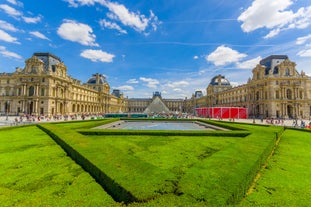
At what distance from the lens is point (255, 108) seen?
60.1 meters

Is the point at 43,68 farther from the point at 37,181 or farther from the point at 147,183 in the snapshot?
the point at 147,183

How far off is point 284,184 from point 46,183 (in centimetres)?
876

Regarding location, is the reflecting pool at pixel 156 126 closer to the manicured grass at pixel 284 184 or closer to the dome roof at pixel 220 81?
the manicured grass at pixel 284 184

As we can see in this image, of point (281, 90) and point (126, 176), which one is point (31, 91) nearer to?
point (126, 176)

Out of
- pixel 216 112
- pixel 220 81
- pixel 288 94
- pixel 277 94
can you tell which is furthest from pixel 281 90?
pixel 220 81

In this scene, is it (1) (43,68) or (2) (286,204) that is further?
(1) (43,68)

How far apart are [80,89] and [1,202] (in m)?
72.0

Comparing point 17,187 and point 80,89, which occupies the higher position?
point 80,89

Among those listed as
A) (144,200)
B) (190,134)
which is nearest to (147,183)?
(144,200)

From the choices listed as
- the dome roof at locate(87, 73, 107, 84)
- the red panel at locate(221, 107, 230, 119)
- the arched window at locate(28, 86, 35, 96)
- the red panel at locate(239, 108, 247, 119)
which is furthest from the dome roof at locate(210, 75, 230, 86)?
the arched window at locate(28, 86, 35, 96)

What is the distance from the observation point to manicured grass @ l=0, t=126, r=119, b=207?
5055 millimetres

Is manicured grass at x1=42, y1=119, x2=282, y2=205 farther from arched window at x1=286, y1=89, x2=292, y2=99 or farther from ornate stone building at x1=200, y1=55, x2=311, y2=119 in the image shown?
arched window at x1=286, y1=89, x2=292, y2=99

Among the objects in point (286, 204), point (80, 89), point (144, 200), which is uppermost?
point (80, 89)

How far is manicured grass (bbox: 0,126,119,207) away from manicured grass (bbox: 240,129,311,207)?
4.57 meters
